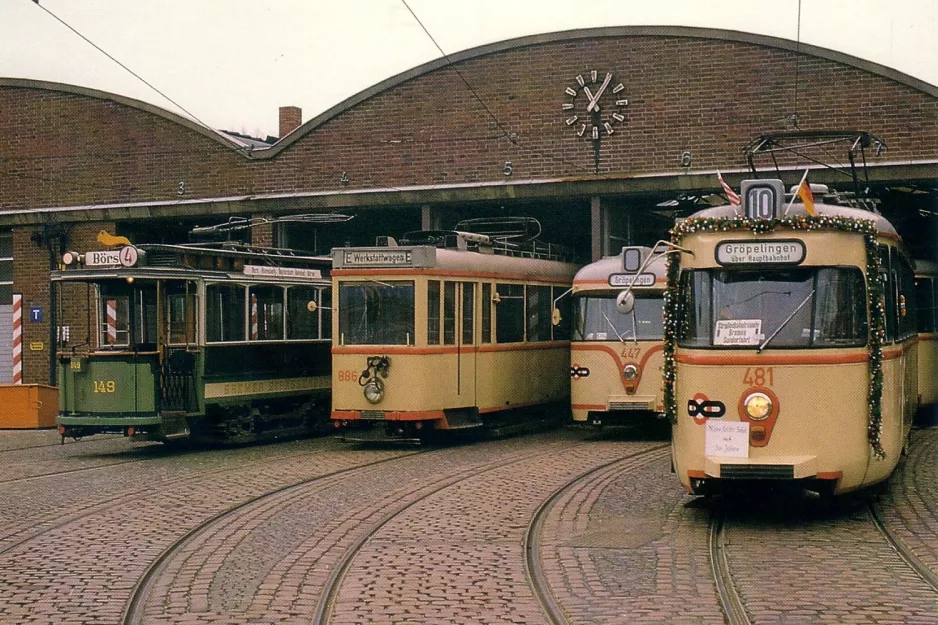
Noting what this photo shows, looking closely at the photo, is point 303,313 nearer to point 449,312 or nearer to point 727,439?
point 449,312

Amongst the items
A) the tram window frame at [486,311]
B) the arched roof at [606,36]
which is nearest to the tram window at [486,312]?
the tram window frame at [486,311]

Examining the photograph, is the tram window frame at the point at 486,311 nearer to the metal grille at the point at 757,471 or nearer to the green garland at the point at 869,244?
the green garland at the point at 869,244

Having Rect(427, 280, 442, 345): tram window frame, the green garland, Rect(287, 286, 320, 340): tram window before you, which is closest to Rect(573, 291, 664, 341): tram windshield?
Rect(427, 280, 442, 345): tram window frame

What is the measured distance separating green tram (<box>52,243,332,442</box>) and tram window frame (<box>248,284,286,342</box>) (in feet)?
0.05

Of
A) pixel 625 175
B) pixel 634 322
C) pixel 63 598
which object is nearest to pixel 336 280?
pixel 634 322

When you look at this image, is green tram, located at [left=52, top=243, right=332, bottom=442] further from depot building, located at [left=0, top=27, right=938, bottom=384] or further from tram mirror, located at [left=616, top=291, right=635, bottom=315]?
tram mirror, located at [left=616, top=291, right=635, bottom=315]

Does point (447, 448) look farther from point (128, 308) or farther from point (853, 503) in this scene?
point (853, 503)

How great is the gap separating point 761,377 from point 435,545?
9.36ft

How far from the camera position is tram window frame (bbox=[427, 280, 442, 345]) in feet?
57.3

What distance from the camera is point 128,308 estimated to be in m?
17.7

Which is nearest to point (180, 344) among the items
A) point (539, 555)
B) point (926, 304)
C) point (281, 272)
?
point (281, 272)

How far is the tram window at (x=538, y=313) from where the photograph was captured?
2017 cm

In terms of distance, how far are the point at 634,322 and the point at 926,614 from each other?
1137 cm

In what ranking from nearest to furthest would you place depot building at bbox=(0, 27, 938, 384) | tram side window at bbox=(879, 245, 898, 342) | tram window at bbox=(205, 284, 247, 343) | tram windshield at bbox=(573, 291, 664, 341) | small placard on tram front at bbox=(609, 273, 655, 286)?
tram side window at bbox=(879, 245, 898, 342), tram window at bbox=(205, 284, 247, 343), small placard on tram front at bbox=(609, 273, 655, 286), tram windshield at bbox=(573, 291, 664, 341), depot building at bbox=(0, 27, 938, 384)
